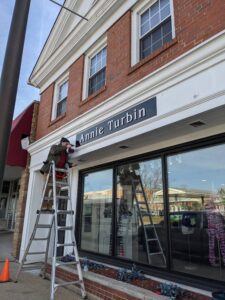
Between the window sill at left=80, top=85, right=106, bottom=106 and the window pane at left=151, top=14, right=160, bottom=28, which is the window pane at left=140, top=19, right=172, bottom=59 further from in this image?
the window sill at left=80, top=85, right=106, bottom=106

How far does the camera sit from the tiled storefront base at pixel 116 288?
4.34 metres

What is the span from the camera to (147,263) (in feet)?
18.4

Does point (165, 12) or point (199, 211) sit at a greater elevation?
point (165, 12)

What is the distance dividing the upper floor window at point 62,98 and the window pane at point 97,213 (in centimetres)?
283

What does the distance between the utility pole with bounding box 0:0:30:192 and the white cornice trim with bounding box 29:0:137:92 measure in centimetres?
437

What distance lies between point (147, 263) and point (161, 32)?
499cm

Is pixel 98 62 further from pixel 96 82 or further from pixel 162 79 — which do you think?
pixel 162 79

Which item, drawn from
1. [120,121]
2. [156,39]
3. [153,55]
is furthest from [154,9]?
[120,121]

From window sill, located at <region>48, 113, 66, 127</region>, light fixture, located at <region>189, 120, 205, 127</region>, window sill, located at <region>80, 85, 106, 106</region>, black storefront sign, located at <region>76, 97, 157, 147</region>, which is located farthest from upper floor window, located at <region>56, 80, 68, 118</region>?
light fixture, located at <region>189, 120, 205, 127</region>

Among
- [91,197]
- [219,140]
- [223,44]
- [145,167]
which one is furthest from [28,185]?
[223,44]

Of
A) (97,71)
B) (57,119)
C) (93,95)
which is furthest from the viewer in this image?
(57,119)

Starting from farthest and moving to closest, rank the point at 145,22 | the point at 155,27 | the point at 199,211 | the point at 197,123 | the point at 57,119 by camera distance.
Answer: the point at 57,119 < the point at 145,22 < the point at 155,27 < the point at 199,211 < the point at 197,123

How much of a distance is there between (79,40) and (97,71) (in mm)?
1407

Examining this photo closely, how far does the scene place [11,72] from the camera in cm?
305
